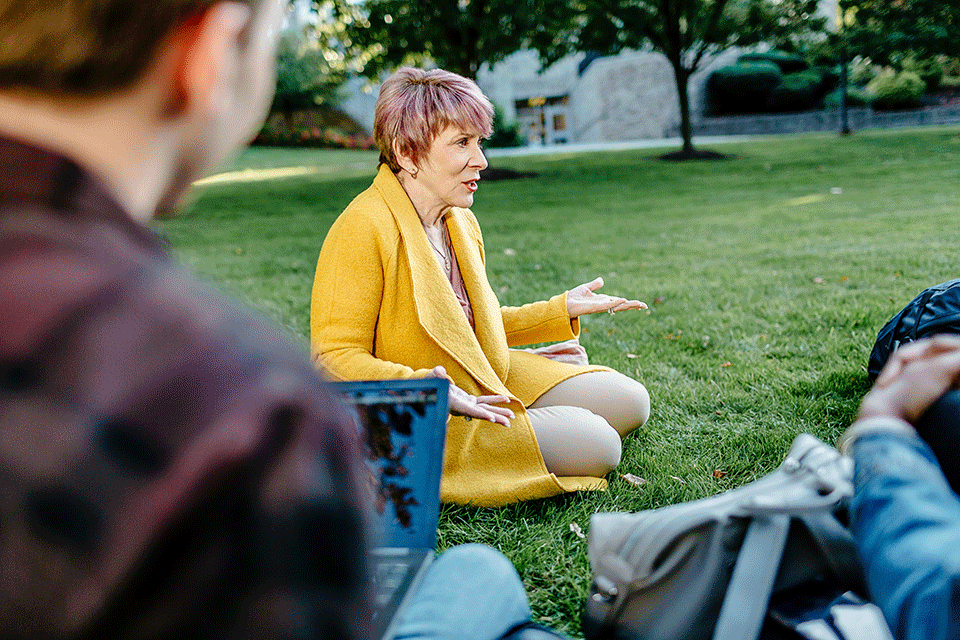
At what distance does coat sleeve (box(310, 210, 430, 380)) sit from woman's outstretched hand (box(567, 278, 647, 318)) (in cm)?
83

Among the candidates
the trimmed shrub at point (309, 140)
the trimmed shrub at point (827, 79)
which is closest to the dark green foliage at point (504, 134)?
the trimmed shrub at point (309, 140)

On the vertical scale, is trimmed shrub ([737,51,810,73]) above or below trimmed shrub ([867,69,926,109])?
above

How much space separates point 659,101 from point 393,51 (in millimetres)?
16736

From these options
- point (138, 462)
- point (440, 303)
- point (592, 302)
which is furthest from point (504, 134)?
point (138, 462)

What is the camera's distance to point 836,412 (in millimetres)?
3518

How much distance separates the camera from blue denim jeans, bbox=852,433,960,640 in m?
1.09

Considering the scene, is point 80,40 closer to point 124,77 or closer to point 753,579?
point 124,77

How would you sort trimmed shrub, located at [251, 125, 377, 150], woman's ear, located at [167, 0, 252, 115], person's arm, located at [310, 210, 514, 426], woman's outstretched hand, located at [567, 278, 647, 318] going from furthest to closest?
trimmed shrub, located at [251, 125, 377, 150] → woman's outstretched hand, located at [567, 278, 647, 318] → person's arm, located at [310, 210, 514, 426] → woman's ear, located at [167, 0, 252, 115]

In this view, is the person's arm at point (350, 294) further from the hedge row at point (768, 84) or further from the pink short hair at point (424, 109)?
the hedge row at point (768, 84)

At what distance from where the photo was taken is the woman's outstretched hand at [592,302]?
3.01 metres

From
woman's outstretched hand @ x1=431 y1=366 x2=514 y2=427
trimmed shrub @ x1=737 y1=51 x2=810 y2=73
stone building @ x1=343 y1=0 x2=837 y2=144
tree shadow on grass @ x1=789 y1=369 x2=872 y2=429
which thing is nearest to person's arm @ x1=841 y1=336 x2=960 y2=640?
woman's outstretched hand @ x1=431 y1=366 x2=514 y2=427

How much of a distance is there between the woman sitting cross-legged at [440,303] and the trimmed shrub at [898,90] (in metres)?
25.5

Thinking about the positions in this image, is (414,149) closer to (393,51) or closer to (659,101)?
(393,51)

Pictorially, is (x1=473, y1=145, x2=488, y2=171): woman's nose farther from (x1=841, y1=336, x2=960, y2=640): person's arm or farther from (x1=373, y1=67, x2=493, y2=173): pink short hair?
(x1=841, y1=336, x2=960, y2=640): person's arm
